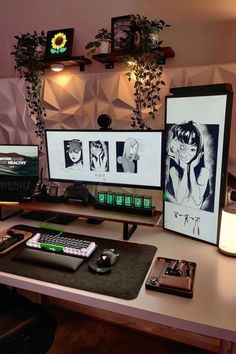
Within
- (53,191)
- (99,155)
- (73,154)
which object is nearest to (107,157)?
(99,155)

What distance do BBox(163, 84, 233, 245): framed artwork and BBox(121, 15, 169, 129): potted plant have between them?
0.28 metres

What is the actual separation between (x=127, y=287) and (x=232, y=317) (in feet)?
1.18

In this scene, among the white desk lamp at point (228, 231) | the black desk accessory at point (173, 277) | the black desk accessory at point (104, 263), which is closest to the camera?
the black desk accessory at point (173, 277)

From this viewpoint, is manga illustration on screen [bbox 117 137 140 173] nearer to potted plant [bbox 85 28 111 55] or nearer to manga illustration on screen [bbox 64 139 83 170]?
manga illustration on screen [bbox 64 139 83 170]

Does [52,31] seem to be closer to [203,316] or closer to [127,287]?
[127,287]

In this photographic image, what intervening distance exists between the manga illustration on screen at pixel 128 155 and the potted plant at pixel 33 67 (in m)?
0.71

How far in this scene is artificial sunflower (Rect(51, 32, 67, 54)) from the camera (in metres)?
1.76

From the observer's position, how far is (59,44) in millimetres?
1777

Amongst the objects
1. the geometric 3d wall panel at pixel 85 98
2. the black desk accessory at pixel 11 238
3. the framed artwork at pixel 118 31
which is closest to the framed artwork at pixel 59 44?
the geometric 3d wall panel at pixel 85 98

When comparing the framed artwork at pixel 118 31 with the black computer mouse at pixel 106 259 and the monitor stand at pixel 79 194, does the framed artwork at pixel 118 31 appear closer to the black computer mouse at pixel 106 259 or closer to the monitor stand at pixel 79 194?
the monitor stand at pixel 79 194

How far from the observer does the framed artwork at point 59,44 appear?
1747 mm

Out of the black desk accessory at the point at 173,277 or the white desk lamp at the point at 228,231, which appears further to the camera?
the white desk lamp at the point at 228,231

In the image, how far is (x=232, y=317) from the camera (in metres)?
0.87

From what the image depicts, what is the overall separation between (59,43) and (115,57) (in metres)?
0.42
